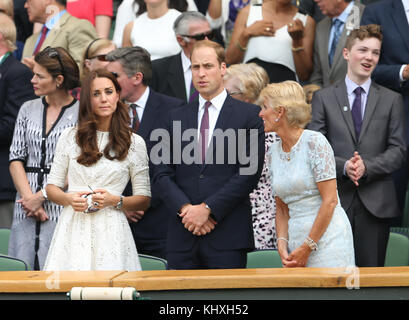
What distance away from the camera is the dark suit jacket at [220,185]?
15.7ft

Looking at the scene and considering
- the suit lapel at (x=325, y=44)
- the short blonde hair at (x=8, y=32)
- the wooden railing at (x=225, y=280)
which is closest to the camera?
the wooden railing at (x=225, y=280)

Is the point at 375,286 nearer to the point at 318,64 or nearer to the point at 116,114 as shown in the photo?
the point at 116,114

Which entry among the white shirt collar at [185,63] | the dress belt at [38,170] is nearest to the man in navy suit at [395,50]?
the white shirt collar at [185,63]

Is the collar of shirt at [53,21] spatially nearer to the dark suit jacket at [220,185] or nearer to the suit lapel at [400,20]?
the dark suit jacket at [220,185]

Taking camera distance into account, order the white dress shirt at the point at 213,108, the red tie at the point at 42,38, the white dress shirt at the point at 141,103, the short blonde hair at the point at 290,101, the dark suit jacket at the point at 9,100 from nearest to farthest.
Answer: the short blonde hair at the point at 290,101 < the white dress shirt at the point at 213,108 < the white dress shirt at the point at 141,103 < the dark suit jacket at the point at 9,100 < the red tie at the point at 42,38

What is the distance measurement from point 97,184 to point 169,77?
1753mm

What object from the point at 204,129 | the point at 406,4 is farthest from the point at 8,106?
the point at 406,4

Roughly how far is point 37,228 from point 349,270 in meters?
2.64

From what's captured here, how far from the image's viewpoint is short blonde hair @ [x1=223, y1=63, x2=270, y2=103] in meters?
5.80

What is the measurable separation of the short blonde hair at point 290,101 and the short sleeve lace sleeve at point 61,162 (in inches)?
50.8

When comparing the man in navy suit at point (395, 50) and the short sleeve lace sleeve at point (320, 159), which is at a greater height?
the man in navy suit at point (395, 50)

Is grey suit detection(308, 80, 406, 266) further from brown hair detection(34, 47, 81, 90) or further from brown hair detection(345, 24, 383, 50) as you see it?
brown hair detection(34, 47, 81, 90)

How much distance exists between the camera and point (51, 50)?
579cm

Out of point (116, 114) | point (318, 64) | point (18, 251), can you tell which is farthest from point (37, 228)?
point (318, 64)
